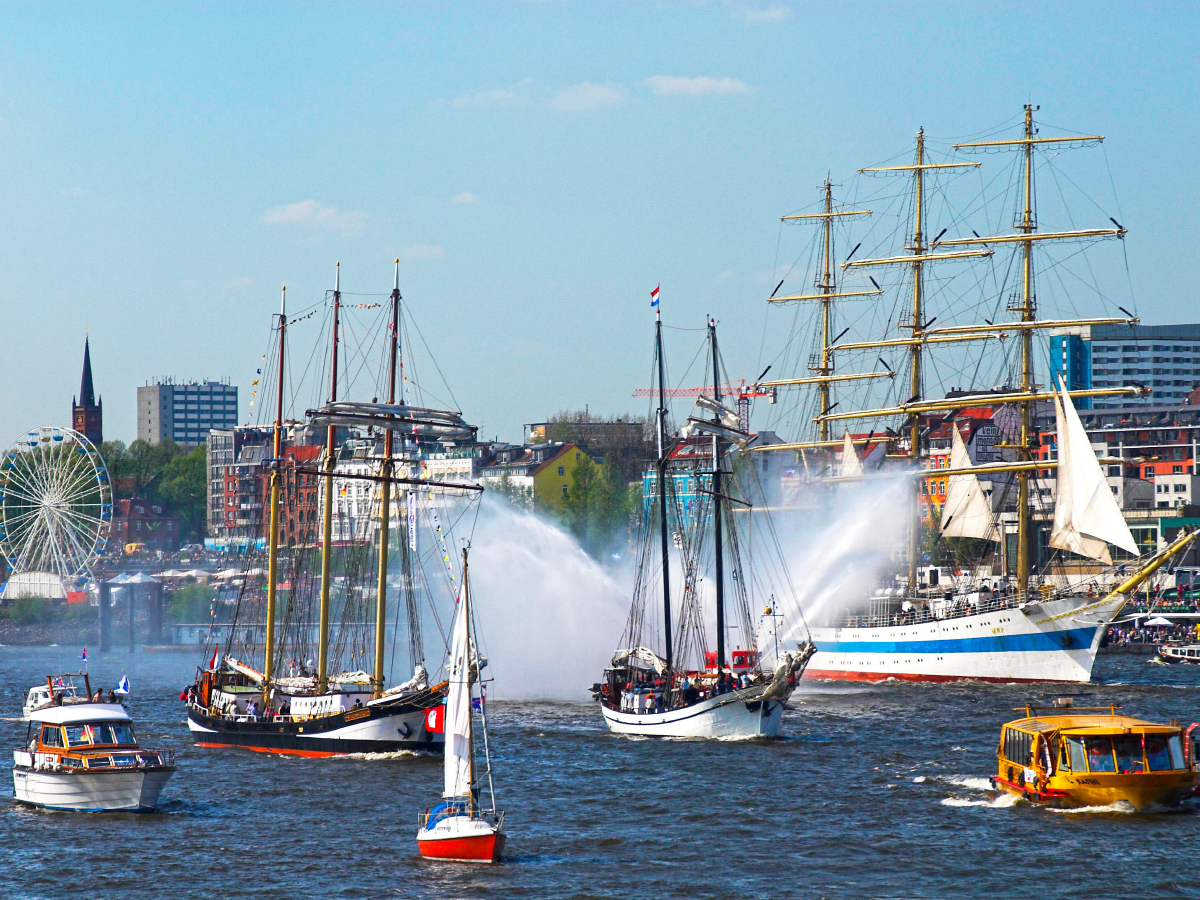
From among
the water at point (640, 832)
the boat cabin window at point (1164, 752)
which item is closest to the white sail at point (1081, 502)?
the water at point (640, 832)

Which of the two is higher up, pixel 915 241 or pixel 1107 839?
pixel 915 241

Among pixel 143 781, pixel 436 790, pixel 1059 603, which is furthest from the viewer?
pixel 1059 603

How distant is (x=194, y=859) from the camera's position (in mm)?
49750

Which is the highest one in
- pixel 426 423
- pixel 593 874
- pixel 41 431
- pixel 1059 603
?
pixel 41 431

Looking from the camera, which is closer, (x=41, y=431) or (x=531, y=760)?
(x=531, y=760)

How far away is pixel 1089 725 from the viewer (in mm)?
53469

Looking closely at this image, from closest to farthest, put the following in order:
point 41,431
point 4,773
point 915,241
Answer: point 4,773, point 915,241, point 41,431

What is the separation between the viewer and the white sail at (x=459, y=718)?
1818 inches

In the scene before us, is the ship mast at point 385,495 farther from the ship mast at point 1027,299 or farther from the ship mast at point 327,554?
the ship mast at point 1027,299

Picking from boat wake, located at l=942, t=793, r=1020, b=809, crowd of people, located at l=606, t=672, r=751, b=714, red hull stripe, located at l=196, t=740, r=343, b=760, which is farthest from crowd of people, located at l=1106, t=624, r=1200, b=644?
boat wake, located at l=942, t=793, r=1020, b=809

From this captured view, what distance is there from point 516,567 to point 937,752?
49097 mm

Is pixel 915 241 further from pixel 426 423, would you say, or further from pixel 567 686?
pixel 426 423

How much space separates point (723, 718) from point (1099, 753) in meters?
24.8

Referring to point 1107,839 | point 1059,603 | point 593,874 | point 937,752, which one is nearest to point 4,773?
point 593,874
